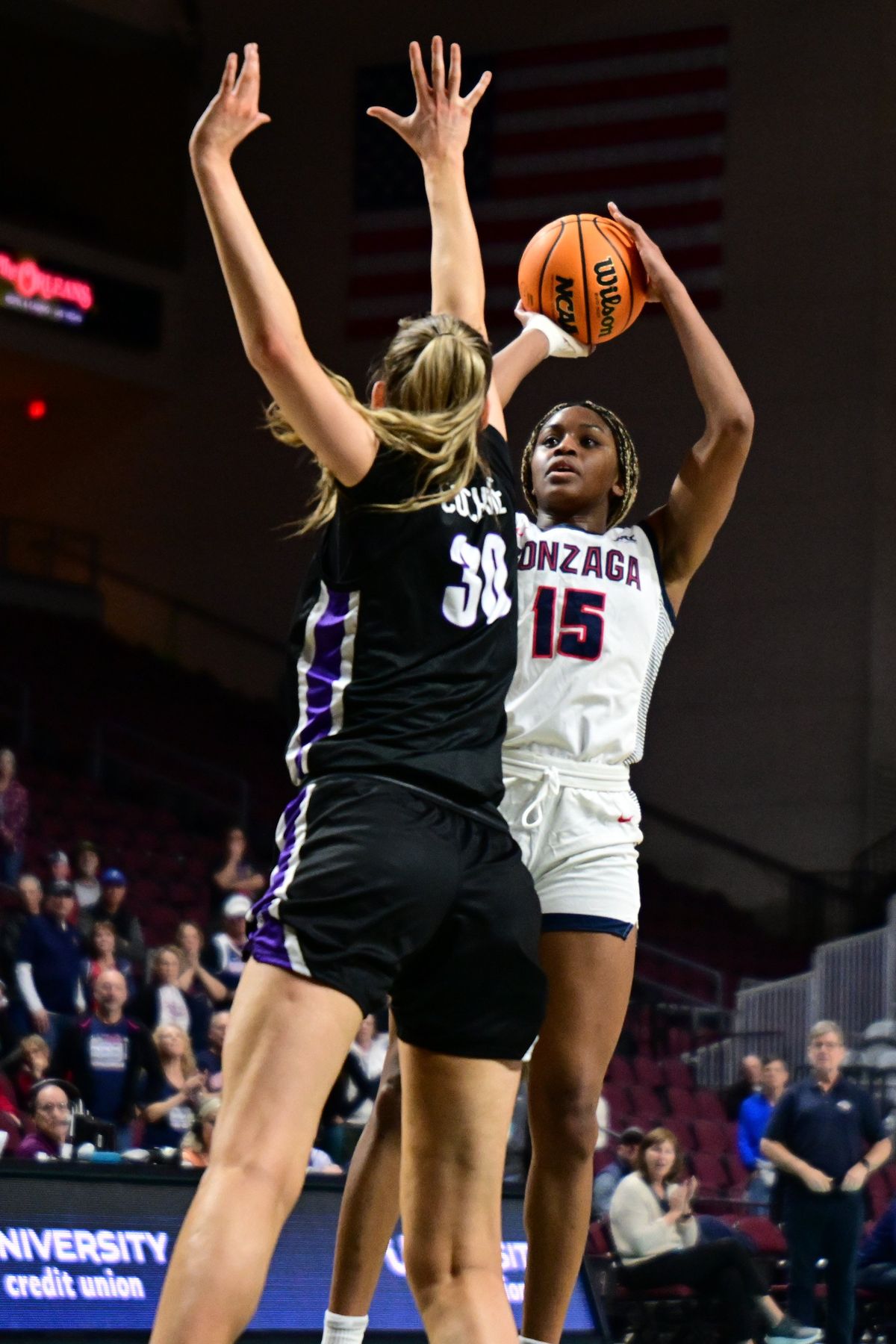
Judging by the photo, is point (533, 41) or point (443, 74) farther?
point (533, 41)

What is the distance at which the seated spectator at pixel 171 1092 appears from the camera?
28.7ft

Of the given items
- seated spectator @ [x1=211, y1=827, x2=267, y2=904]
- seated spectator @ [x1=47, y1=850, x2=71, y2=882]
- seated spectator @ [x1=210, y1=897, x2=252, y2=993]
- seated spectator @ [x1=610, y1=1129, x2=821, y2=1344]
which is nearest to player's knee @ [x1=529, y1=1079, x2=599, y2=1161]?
seated spectator @ [x1=610, y1=1129, x2=821, y2=1344]

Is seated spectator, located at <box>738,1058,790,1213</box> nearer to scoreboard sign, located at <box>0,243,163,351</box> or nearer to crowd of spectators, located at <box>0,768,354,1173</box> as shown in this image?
crowd of spectators, located at <box>0,768,354,1173</box>

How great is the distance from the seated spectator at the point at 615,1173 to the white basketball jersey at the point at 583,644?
5859 mm

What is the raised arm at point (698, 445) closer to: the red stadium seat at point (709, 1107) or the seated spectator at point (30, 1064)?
the seated spectator at point (30, 1064)

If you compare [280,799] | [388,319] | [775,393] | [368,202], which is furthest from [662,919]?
[368,202]

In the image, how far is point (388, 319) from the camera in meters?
19.2

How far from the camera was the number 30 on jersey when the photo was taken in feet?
10.1

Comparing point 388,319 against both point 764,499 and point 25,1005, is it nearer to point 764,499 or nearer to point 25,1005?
point 764,499

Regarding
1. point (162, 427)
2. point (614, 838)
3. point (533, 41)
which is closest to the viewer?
point (614, 838)

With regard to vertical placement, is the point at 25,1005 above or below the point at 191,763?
below

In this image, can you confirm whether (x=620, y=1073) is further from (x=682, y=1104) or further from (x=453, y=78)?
(x=453, y=78)

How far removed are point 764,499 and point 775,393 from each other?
97 cm

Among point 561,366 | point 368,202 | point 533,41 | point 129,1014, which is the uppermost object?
point 533,41
